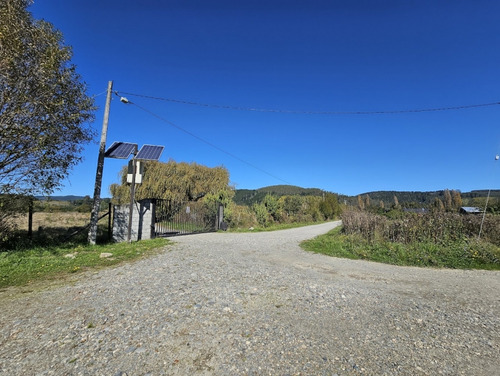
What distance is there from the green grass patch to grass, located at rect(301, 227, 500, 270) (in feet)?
21.5

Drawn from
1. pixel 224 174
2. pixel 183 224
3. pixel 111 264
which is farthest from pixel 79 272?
pixel 224 174

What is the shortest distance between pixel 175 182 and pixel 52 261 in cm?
2304

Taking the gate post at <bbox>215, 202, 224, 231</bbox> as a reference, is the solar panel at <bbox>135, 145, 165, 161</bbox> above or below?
above

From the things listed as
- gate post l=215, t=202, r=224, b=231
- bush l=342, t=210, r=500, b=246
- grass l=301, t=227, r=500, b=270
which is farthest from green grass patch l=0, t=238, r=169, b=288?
bush l=342, t=210, r=500, b=246

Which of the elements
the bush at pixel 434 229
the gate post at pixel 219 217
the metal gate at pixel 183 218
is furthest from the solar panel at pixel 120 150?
the bush at pixel 434 229

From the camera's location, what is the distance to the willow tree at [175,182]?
27891mm

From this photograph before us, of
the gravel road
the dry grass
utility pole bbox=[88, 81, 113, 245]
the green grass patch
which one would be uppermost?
utility pole bbox=[88, 81, 113, 245]

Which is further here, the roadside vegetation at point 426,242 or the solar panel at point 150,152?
the solar panel at point 150,152

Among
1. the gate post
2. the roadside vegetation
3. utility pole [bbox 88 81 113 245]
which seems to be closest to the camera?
the roadside vegetation

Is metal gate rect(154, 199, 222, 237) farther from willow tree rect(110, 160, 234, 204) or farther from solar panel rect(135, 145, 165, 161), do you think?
willow tree rect(110, 160, 234, 204)

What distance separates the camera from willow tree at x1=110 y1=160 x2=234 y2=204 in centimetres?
2789

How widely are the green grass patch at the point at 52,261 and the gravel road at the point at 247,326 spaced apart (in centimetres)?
76

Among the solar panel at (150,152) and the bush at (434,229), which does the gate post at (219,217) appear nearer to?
the solar panel at (150,152)

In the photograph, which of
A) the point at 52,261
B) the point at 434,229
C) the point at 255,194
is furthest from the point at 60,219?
the point at 255,194
